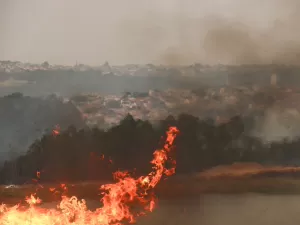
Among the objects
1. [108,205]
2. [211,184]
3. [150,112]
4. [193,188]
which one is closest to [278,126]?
[211,184]

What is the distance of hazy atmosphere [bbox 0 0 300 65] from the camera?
2877 mm

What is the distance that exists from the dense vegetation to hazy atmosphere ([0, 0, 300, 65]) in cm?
52

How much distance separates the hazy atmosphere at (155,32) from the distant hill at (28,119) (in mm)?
328

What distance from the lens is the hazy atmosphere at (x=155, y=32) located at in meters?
2.88

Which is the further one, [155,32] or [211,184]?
[155,32]

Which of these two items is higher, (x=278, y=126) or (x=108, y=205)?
(x=278, y=126)

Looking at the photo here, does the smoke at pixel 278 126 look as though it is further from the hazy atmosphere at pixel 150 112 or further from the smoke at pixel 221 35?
the smoke at pixel 221 35

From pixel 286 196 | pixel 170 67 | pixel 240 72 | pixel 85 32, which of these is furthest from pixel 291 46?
pixel 85 32

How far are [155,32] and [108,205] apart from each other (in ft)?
4.35

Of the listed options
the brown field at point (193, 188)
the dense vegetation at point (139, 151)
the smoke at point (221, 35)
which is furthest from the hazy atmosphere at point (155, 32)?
the brown field at point (193, 188)

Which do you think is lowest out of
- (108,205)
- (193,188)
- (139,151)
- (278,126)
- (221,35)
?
(108,205)

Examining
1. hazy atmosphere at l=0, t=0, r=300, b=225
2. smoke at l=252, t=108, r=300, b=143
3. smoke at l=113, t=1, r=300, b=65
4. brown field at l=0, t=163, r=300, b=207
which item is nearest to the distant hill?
hazy atmosphere at l=0, t=0, r=300, b=225

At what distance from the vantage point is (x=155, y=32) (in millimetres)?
2908

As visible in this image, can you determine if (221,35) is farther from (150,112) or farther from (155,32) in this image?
(150,112)
